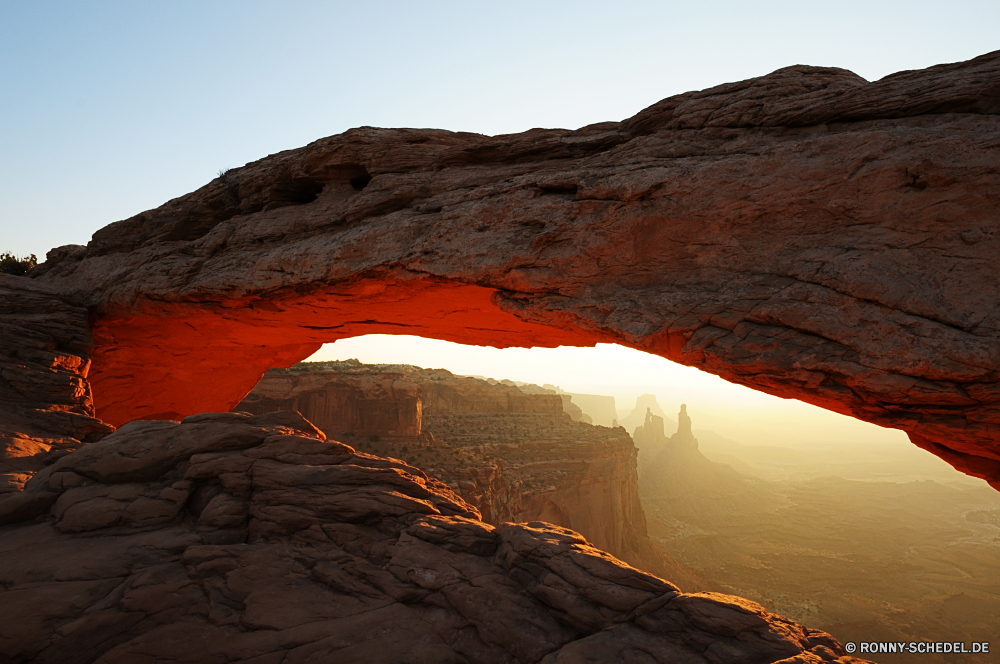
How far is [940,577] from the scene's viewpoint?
48.0 metres

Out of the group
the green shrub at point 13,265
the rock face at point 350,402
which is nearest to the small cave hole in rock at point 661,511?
the rock face at point 350,402

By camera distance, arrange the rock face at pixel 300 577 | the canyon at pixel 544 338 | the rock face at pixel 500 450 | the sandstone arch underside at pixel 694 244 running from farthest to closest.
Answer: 1. the rock face at pixel 500 450
2. the sandstone arch underside at pixel 694 244
3. the canyon at pixel 544 338
4. the rock face at pixel 300 577

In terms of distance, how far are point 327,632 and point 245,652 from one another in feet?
2.95

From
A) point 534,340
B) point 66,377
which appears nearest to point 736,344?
point 534,340

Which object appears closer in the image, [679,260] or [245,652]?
[245,652]

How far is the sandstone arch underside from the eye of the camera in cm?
695

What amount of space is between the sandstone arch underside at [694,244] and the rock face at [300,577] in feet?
11.9

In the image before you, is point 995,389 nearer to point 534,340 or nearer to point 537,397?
point 534,340

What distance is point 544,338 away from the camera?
42.1 feet

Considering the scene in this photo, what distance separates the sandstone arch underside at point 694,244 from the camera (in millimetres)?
6953

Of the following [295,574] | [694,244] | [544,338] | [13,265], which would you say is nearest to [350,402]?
[13,265]

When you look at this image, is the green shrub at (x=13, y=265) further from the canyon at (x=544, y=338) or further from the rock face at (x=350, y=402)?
the rock face at (x=350, y=402)

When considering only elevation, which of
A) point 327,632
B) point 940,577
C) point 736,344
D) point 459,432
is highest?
point 736,344

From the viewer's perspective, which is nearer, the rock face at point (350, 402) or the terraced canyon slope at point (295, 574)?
the terraced canyon slope at point (295, 574)
